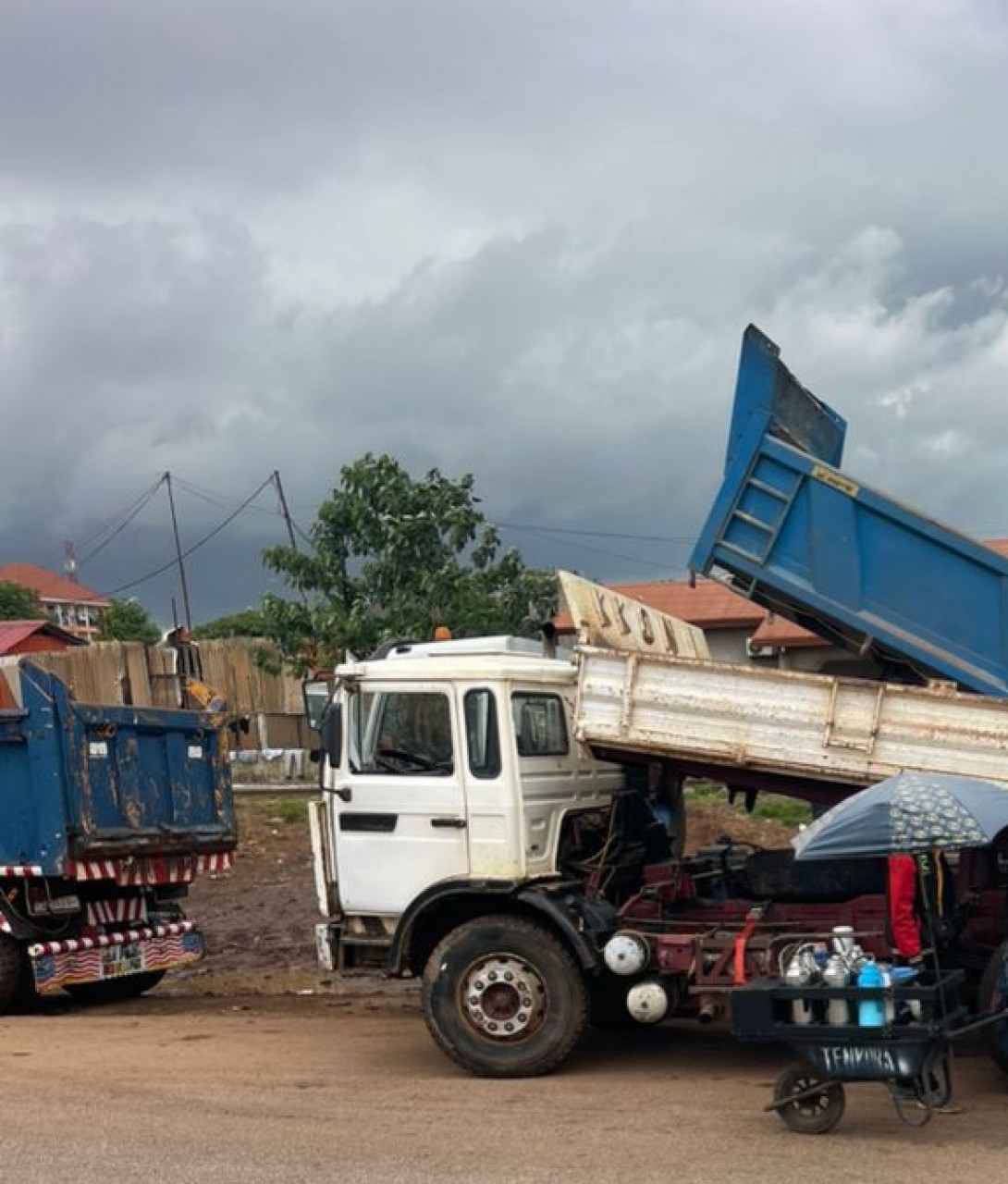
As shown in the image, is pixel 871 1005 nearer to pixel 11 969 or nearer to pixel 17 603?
pixel 11 969

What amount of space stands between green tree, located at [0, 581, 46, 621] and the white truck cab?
75002 millimetres

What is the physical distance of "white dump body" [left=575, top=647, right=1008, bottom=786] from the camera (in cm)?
838

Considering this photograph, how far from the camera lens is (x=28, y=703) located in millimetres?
11227

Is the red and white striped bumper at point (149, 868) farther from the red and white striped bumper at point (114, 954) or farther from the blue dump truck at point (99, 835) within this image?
the red and white striped bumper at point (114, 954)

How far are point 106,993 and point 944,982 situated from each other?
25.1 feet

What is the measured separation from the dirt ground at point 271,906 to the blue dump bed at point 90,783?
1.41 metres

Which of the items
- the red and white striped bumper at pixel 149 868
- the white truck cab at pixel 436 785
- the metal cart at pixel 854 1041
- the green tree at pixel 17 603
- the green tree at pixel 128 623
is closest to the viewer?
the metal cart at pixel 854 1041

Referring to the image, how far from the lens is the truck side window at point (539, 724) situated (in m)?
8.97

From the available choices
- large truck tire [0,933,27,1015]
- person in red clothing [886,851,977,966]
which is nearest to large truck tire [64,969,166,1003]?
large truck tire [0,933,27,1015]

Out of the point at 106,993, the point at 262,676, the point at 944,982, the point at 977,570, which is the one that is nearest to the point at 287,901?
the point at 106,993

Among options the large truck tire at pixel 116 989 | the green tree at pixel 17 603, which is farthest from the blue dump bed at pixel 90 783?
the green tree at pixel 17 603

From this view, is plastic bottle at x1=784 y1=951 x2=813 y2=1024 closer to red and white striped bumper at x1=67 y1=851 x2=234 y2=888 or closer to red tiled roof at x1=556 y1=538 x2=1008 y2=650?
red and white striped bumper at x1=67 y1=851 x2=234 y2=888

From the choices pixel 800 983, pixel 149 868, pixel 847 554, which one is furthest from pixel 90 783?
pixel 800 983

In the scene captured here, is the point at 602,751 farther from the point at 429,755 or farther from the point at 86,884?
the point at 86,884
